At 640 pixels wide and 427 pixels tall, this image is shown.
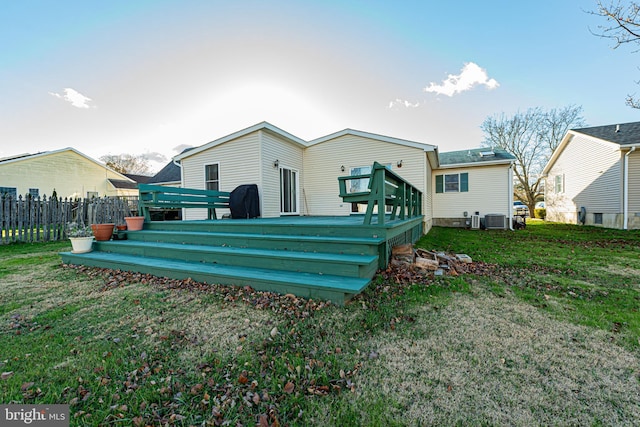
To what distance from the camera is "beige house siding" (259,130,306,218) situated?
836 centimetres

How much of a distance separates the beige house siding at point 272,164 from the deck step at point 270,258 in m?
3.80

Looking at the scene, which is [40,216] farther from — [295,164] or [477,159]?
[477,159]

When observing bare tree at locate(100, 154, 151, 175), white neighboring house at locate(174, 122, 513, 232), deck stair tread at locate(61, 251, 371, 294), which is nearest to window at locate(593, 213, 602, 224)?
white neighboring house at locate(174, 122, 513, 232)

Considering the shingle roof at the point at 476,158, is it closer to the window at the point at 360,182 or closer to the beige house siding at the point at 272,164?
the window at the point at 360,182

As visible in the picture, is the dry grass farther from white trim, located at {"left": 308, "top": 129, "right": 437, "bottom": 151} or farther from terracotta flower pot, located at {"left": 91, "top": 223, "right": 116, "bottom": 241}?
white trim, located at {"left": 308, "top": 129, "right": 437, "bottom": 151}

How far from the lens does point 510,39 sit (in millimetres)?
9547

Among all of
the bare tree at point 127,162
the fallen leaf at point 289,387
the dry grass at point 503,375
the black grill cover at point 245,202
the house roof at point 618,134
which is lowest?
the dry grass at point 503,375

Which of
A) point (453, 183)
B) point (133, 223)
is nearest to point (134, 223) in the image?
Answer: point (133, 223)

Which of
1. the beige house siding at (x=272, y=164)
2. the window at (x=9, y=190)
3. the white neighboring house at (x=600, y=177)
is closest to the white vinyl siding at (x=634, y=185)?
the white neighboring house at (x=600, y=177)

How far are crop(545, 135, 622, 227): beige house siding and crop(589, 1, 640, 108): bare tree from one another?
4.94 metres

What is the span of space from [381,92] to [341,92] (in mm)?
1817

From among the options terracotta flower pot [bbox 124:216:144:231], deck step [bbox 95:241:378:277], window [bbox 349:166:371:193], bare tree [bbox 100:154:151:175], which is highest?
bare tree [bbox 100:154:151:175]

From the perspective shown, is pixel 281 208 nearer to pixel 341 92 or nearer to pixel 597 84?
pixel 341 92

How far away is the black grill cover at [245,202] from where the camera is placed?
7.80m
